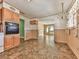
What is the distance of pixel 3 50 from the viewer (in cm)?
434

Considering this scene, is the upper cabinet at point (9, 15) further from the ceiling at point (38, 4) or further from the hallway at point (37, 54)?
the hallway at point (37, 54)

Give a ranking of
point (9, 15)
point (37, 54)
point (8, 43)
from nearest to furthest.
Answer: point (37, 54) → point (8, 43) → point (9, 15)

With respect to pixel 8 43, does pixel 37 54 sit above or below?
below

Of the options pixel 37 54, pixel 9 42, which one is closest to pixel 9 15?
pixel 9 42

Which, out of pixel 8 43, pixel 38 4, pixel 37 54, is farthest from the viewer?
pixel 38 4

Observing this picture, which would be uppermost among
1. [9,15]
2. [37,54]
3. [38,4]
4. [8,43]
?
[38,4]

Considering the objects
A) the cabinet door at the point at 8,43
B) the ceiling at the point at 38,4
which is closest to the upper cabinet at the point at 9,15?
the ceiling at the point at 38,4

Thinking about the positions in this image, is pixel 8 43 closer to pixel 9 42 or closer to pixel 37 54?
pixel 9 42

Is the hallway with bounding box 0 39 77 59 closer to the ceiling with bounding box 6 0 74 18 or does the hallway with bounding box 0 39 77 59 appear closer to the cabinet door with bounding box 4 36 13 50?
the cabinet door with bounding box 4 36 13 50

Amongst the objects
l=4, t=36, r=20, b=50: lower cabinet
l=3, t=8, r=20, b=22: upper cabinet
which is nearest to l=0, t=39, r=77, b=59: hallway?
l=4, t=36, r=20, b=50: lower cabinet

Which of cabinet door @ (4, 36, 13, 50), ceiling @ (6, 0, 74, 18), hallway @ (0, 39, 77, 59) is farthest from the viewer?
ceiling @ (6, 0, 74, 18)

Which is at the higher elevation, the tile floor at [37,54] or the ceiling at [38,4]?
the ceiling at [38,4]

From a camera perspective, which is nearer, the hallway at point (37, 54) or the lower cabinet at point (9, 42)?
the hallway at point (37, 54)

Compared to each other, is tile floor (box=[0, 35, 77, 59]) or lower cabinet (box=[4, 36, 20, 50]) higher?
lower cabinet (box=[4, 36, 20, 50])
